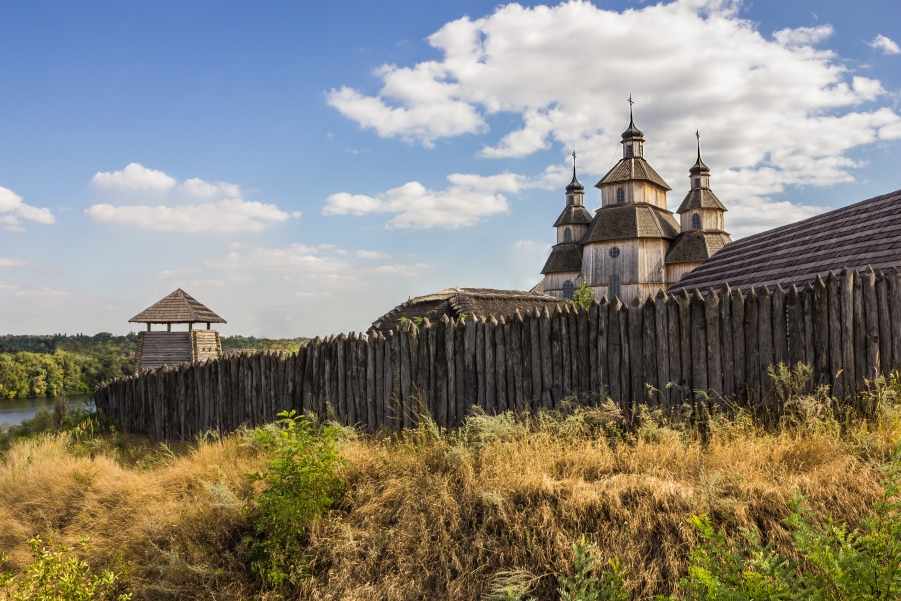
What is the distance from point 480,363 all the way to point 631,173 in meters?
30.2

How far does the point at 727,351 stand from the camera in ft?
19.6

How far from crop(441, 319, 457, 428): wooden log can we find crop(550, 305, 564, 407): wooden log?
1.21 meters

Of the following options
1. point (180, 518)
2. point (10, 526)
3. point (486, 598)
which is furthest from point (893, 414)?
point (10, 526)

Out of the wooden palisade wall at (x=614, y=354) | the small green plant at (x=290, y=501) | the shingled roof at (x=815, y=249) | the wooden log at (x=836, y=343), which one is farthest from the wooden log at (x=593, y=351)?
the shingled roof at (x=815, y=249)

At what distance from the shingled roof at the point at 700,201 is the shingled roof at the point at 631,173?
1.71 m

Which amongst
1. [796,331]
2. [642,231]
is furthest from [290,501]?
[642,231]

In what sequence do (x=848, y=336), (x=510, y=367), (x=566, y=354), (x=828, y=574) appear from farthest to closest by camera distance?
(x=510, y=367) < (x=566, y=354) < (x=848, y=336) < (x=828, y=574)

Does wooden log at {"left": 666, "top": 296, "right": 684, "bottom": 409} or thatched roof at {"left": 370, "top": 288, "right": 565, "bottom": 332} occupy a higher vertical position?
thatched roof at {"left": 370, "top": 288, "right": 565, "bottom": 332}

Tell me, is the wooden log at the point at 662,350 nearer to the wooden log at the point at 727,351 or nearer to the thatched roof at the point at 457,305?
the wooden log at the point at 727,351

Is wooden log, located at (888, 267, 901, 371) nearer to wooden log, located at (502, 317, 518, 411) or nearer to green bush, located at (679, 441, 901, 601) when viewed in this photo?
green bush, located at (679, 441, 901, 601)

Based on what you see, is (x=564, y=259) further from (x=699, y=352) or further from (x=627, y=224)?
(x=699, y=352)

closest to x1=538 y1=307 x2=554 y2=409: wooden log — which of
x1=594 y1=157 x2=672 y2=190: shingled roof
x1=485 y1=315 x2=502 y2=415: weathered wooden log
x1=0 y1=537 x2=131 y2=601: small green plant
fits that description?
x1=485 y1=315 x2=502 y2=415: weathered wooden log

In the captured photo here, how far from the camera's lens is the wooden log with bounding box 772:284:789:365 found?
5827 millimetres

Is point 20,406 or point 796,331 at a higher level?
point 796,331
